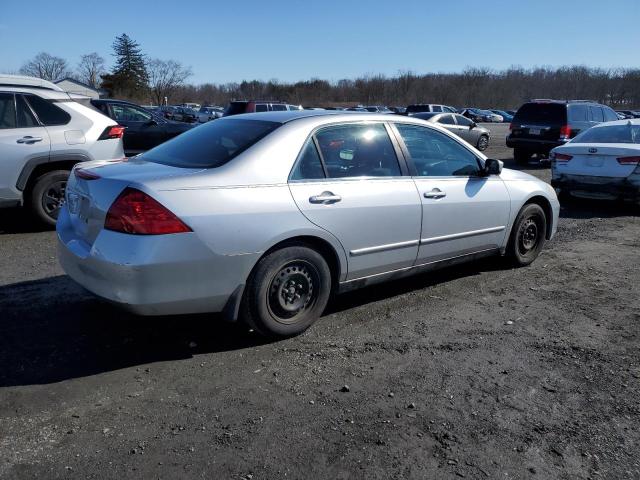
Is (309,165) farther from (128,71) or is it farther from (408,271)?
(128,71)

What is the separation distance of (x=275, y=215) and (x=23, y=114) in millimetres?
4924

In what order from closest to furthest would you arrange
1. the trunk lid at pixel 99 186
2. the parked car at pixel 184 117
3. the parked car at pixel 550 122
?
1. the trunk lid at pixel 99 186
2. the parked car at pixel 550 122
3. the parked car at pixel 184 117

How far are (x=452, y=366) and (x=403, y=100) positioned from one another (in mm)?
104021

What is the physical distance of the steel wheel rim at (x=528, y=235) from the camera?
226 inches

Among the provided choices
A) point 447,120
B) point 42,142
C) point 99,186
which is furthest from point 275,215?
point 447,120

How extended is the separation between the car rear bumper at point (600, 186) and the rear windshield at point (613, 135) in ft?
3.16

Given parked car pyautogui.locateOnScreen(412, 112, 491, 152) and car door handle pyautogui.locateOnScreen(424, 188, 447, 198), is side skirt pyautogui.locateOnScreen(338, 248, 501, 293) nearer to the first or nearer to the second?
car door handle pyautogui.locateOnScreen(424, 188, 447, 198)

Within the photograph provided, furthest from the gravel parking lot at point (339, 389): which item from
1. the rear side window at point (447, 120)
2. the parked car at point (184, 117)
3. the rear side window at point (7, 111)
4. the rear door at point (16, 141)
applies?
the parked car at point (184, 117)

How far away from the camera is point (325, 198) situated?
3.94 meters

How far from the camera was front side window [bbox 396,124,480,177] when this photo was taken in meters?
4.70

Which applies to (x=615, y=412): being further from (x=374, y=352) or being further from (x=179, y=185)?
(x=179, y=185)

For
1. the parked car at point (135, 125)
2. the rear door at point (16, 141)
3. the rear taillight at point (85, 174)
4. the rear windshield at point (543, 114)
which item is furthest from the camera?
the rear windshield at point (543, 114)

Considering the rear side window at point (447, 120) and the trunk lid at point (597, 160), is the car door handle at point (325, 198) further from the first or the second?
the rear side window at point (447, 120)

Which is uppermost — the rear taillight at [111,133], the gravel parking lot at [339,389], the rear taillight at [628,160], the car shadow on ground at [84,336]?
the rear taillight at [111,133]
